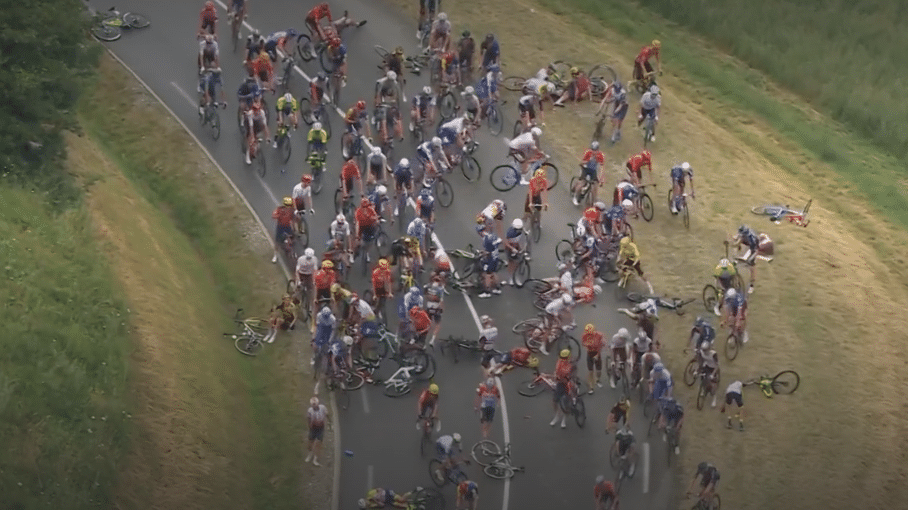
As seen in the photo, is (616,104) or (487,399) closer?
(487,399)

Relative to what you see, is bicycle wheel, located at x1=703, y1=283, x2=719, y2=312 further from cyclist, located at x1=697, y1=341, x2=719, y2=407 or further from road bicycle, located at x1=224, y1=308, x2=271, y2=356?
road bicycle, located at x1=224, y1=308, x2=271, y2=356

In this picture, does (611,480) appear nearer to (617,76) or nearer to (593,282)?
(593,282)

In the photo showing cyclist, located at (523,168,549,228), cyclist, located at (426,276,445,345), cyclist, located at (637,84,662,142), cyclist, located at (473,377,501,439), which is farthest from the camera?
cyclist, located at (637,84,662,142)

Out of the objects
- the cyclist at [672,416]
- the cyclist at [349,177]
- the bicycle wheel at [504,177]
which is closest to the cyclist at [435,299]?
the cyclist at [349,177]

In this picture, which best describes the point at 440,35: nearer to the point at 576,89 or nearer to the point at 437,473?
the point at 576,89

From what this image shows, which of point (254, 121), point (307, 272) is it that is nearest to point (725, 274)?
point (307, 272)

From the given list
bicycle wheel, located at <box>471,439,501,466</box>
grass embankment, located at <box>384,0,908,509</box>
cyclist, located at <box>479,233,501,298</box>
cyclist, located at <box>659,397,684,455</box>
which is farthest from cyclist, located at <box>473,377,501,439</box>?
cyclist, located at <box>479,233,501,298</box>

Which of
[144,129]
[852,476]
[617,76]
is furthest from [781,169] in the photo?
[144,129]
